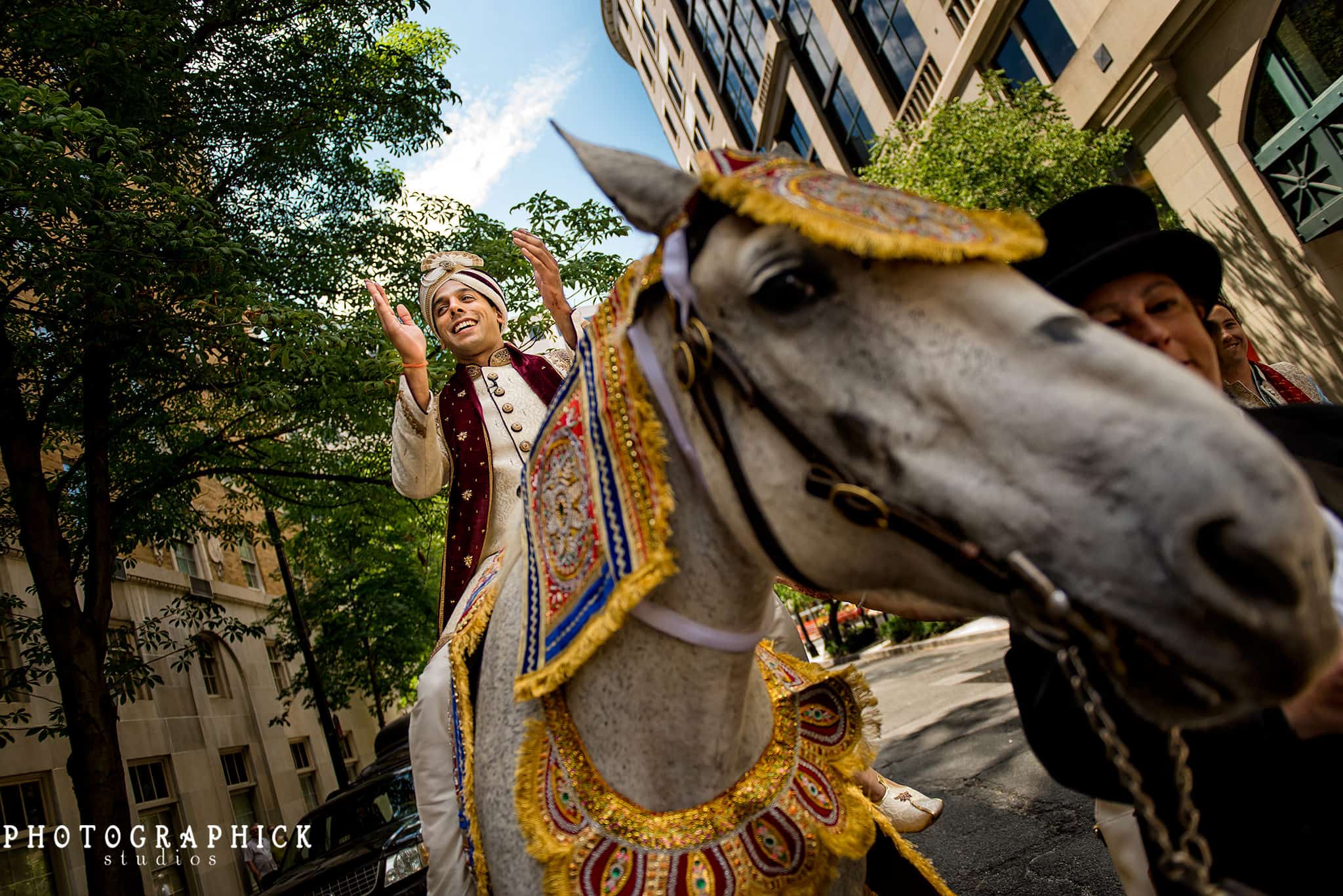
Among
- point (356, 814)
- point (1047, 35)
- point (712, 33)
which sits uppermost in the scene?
point (712, 33)

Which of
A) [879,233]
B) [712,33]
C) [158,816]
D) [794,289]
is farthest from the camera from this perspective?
[712,33]

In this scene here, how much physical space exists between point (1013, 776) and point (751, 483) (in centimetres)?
615

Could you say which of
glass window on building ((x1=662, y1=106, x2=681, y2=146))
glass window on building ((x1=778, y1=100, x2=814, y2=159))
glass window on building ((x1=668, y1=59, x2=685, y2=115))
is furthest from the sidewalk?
glass window on building ((x1=662, y1=106, x2=681, y2=146))

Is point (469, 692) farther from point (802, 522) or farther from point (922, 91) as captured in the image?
point (922, 91)

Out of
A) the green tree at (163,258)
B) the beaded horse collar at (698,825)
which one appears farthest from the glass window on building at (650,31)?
the beaded horse collar at (698,825)

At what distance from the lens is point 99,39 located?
8.39 m

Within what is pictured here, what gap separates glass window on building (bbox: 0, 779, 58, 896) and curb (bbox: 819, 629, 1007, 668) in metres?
13.3

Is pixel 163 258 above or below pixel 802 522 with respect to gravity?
above

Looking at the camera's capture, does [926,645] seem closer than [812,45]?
Yes

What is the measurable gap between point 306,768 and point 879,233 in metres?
25.9

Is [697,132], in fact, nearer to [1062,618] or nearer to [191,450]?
[191,450]

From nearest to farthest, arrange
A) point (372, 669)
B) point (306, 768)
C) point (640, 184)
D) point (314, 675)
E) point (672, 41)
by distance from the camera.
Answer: point (640, 184) < point (314, 675) < point (372, 669) < point (306, 768) < point (672, 41)

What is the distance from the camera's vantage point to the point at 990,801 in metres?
5.95

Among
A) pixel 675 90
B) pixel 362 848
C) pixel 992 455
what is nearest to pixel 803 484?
pixel 992 455
